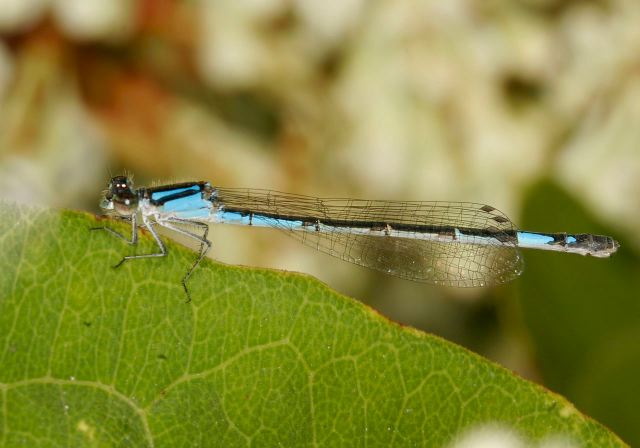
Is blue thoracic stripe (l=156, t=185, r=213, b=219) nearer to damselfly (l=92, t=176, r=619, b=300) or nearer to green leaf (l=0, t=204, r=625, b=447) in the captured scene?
damselfly (l=92, t=176, r=619, b=300)

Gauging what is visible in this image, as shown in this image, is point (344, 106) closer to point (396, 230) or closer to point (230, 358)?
point (396, 230)

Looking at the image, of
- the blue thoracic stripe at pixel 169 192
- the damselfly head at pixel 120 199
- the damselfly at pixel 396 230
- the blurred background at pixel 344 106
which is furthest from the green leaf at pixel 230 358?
the blurred background at pixel 344 106

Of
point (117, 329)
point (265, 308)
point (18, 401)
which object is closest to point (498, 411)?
point (265, 308)

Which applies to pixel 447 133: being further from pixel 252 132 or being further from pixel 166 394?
pixel 166 394

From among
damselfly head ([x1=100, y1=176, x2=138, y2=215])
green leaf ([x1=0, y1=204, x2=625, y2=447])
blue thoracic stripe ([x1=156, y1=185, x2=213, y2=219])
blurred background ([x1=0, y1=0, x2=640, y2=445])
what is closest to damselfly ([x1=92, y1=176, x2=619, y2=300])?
blue thoracic stripe ([x1=156, y1=185, x2=213, y2=219])

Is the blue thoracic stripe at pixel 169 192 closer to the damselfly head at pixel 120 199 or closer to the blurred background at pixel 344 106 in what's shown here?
the damselfly head at pixel 120 199

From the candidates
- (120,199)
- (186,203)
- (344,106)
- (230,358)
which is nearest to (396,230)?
(344,106)
